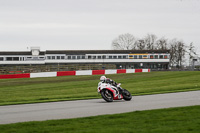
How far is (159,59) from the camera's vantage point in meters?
94.6

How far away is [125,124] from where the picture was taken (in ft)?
27.4

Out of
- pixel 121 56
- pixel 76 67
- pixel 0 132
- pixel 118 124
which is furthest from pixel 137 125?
pixel 121 56

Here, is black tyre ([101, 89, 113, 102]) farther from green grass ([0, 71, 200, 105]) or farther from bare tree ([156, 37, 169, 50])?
bare tree ([156, 37, 169, 50])

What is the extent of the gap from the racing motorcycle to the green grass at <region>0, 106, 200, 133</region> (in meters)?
5.00

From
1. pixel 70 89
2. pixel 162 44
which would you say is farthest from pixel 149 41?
pixel 70 89

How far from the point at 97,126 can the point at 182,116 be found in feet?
7.76

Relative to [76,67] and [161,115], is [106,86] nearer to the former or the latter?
[161,115]

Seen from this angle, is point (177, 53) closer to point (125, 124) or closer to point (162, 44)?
point (162, 44)

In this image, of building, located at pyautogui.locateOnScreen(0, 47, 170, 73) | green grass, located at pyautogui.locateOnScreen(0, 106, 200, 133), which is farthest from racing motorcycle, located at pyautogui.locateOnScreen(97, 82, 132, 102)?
building, located at pyautogui.locateOnScreen(0, 47, 170, 73)

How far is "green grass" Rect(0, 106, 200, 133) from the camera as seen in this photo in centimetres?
750

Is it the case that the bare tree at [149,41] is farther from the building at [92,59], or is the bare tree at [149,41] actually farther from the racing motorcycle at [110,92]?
the racing motorcycle at [110,92]

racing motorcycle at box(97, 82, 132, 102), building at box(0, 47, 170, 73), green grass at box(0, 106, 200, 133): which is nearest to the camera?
green grass at box(0, 106, 200, 133)

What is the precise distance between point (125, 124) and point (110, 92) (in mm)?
6904

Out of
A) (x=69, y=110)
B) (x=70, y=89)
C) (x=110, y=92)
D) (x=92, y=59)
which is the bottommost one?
(x=69, y=110)
